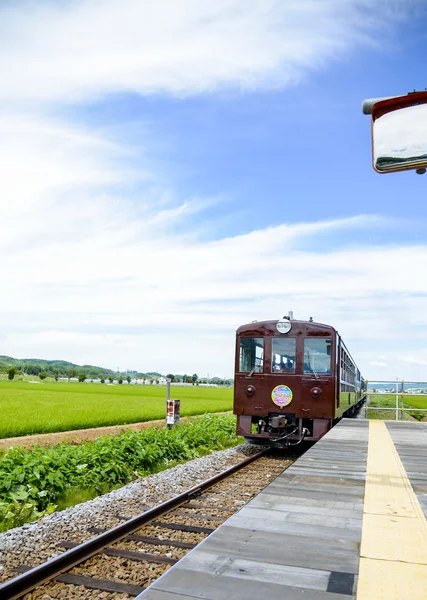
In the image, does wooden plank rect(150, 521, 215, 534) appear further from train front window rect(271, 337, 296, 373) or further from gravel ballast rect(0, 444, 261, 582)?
train front window rect(271, 337, 296, 373)

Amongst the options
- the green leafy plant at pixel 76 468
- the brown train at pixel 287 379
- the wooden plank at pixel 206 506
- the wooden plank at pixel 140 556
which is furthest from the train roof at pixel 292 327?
the wooden plank at pixel 140 556

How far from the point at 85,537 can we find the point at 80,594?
1.68m

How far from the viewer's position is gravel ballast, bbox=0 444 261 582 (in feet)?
17.8

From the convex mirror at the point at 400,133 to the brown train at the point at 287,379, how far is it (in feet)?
31.5

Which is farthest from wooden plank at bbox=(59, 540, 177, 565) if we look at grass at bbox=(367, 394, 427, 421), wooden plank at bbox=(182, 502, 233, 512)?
grass at bbox=(367, 394, 427, 421)

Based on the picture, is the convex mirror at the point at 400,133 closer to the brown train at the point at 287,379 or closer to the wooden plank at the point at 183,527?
the wooden plank at the point at 183,527

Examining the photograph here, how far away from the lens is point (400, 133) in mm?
2348

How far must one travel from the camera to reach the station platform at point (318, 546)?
2.92m

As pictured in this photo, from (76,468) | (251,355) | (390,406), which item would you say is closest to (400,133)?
(76,468)

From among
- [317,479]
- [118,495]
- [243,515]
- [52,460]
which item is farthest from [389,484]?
[52,460]

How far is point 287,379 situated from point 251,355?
981 millimetres

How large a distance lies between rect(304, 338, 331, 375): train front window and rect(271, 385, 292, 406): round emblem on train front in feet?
1.86

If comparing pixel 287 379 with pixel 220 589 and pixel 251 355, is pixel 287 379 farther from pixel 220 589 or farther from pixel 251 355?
pixel 220 589

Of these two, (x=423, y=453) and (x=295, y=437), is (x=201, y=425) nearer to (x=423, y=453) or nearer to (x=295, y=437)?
(x=295, y=437)
